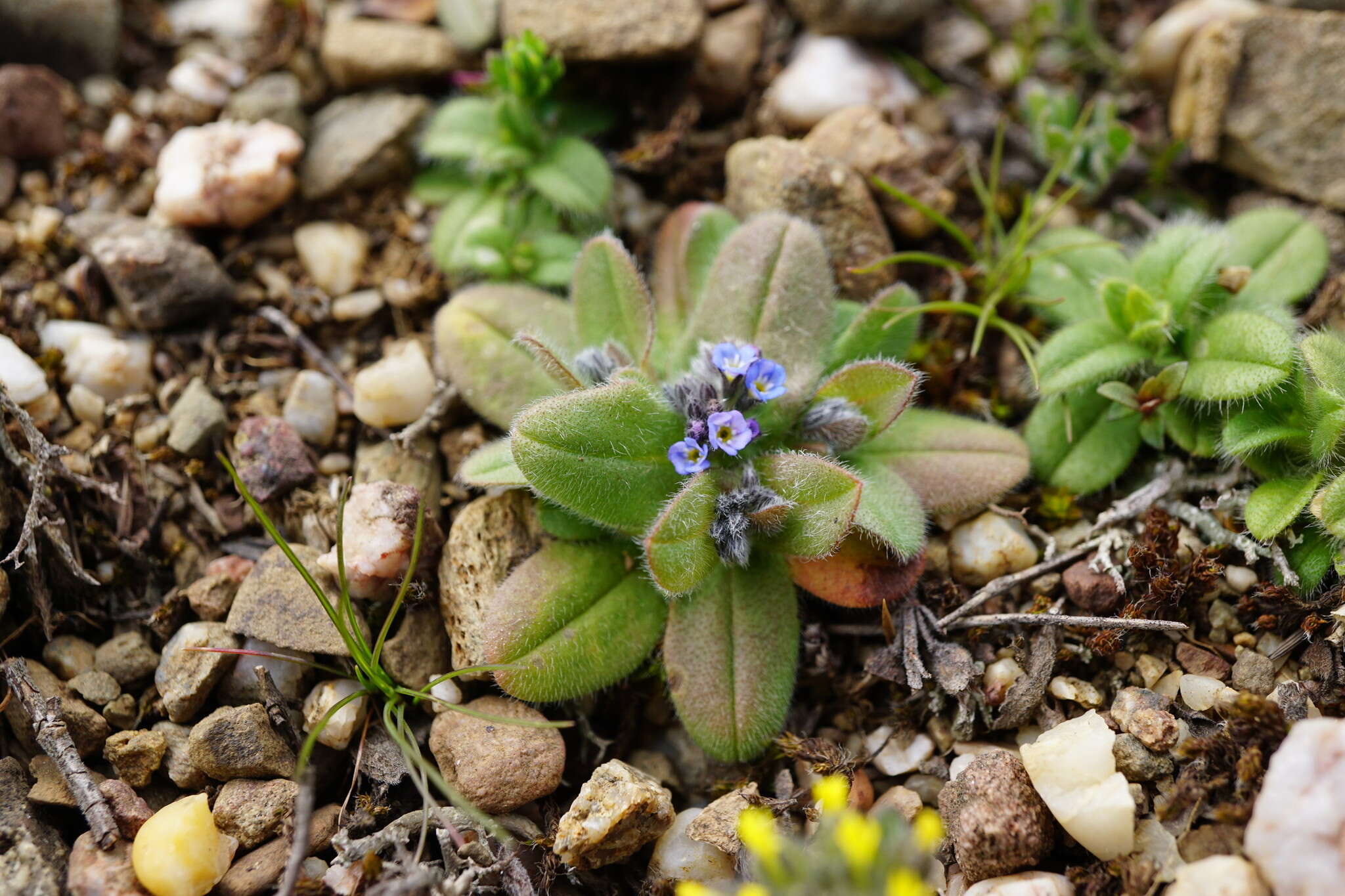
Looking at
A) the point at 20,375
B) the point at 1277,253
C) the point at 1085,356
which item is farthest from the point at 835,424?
the point at 20,375

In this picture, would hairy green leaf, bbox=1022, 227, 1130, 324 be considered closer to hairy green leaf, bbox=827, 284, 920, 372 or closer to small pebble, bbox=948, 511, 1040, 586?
hairy green leaf, bbox=827, 284, 920, 372

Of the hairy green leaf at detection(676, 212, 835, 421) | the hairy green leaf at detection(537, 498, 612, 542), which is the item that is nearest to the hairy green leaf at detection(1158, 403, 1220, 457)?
the hairy green leaf at detection(676, 212, 835, 421)

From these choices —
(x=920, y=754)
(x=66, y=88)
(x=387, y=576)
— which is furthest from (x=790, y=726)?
(x=66, y=88)

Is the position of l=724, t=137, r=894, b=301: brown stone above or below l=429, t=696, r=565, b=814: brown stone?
above

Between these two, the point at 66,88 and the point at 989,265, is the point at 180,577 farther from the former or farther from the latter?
the point at 989,265

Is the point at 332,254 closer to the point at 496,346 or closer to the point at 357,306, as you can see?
the point at 357,306

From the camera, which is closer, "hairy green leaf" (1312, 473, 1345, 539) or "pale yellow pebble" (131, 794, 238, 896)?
"pale yellow pebble" (131, 794, 238, 896)

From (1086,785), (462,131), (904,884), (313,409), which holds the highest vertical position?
(462,131)

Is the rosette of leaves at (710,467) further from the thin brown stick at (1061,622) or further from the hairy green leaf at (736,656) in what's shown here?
the thin brown stick at (1061,622)
